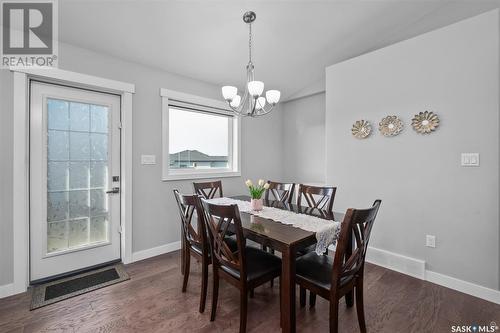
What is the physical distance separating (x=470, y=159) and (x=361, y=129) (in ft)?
3.63

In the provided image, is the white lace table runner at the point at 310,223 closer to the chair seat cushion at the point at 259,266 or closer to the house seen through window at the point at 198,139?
the chair seat cushion at the point at 259,266

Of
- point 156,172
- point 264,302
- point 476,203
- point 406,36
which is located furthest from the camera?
point 156,172

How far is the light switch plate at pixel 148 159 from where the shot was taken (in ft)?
9.48

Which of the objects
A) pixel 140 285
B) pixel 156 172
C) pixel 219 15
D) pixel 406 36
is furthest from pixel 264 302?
pixel 406 36

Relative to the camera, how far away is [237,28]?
2.57 metres

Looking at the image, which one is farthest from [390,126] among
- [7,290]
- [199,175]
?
[7,290]

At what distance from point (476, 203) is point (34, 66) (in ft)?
14.7

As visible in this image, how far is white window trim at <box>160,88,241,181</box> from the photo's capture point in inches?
121

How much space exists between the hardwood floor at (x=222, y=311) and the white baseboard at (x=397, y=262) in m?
0.15

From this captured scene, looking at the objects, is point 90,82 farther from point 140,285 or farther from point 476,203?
point 476,203

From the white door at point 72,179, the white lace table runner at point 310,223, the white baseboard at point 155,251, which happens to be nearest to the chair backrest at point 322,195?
the white lace table runner at point 310,223

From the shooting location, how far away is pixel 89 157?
259 centimetres

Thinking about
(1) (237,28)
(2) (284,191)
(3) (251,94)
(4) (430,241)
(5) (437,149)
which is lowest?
(4) (430,241)

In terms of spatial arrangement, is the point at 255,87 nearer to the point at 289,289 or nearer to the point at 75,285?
the point at 289,289
